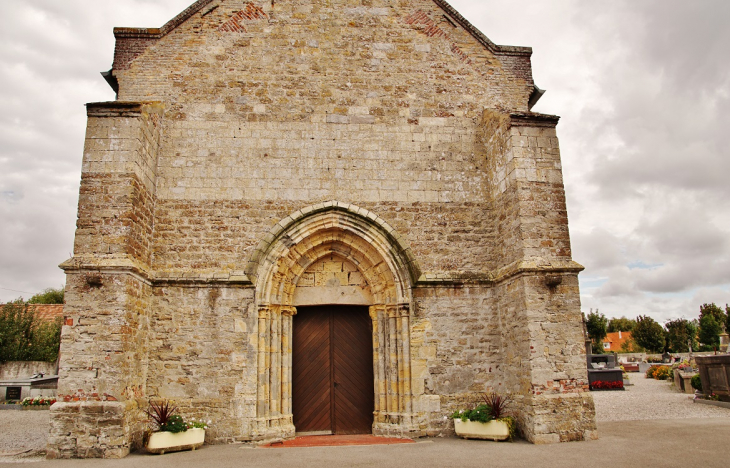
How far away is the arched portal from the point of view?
7.70 m

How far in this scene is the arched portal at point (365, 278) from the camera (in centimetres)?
770

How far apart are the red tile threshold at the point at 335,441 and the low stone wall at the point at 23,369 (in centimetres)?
1342

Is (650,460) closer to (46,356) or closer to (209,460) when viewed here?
(209,460)

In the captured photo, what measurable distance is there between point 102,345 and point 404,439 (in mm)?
4553

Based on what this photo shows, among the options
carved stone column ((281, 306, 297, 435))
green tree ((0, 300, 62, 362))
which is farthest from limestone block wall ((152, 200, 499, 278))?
green tree ((0, 300, 62, 362))

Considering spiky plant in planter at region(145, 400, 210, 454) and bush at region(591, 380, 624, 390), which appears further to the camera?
bush at region(591, 380, 624, 390)

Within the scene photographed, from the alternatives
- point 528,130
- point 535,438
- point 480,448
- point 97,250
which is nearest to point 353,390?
point 480,448

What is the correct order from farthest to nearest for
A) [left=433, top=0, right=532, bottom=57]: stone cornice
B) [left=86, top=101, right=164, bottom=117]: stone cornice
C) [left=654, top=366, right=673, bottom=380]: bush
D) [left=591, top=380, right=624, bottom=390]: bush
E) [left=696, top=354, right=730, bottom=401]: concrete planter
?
1. [left=654, top=366, right=673, bottom=380]: bush
2. [left=591, top=380, right=624, bottom=390]: bush
3. [left=696, top=354, right=730, bottom=401]: concrete planter
4. [left=433, top=0, right=532, bottom=57]: stone cornice
5. [left=86, top=101, right=164, bottom=117]: stone cornice

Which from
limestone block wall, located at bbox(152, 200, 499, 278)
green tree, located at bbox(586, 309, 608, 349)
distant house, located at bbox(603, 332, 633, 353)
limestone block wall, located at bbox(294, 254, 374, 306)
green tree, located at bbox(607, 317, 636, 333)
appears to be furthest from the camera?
green tree, located at bbox(607, 317, 636, 333)

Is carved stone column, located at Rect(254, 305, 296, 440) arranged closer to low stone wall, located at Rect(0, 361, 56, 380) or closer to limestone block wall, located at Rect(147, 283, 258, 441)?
limestone block wall, located at Rect(147, 283, 258, 441)

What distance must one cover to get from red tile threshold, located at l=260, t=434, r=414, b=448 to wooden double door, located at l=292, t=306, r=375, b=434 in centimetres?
30

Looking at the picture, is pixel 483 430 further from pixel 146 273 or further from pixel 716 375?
pixel 716 375

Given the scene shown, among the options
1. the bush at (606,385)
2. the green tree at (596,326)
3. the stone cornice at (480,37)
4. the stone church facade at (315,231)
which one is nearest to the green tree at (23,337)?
the stone church facade at (315,231)

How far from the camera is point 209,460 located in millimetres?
6188
